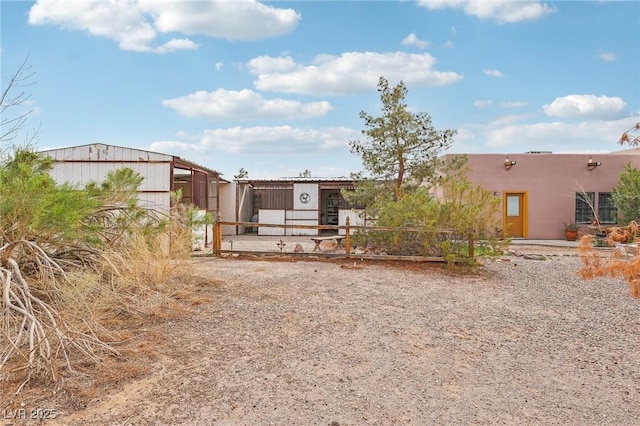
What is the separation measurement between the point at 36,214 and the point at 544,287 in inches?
295

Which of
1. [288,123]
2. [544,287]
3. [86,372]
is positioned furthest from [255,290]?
[288,123]

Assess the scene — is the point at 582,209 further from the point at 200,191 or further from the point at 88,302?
the point at 88,302

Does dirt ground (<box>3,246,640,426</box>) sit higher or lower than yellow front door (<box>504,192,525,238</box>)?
lower

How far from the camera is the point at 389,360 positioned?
12.7 ft

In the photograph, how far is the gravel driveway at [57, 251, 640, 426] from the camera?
2.90m

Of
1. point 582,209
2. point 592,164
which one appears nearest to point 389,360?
point 582,209

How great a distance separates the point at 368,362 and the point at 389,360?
21 centimetres

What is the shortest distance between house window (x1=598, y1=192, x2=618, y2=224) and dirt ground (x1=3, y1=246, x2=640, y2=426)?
10430 millimetres

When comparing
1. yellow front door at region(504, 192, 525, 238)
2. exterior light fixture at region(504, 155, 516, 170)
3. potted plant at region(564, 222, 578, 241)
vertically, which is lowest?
potted plant at region(564, 222, 578, 241)

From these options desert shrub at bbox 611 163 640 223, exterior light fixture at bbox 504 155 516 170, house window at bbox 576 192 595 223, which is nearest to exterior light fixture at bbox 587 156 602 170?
house window at bbox 576 192 595 223

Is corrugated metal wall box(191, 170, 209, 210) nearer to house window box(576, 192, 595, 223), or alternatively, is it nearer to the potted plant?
the potted plant

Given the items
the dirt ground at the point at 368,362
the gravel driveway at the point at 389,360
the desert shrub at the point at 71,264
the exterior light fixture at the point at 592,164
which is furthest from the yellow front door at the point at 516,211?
the desert shrub at the point at 71,264

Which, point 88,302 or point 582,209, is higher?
point 582,209

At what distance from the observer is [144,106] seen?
10.4 metres
